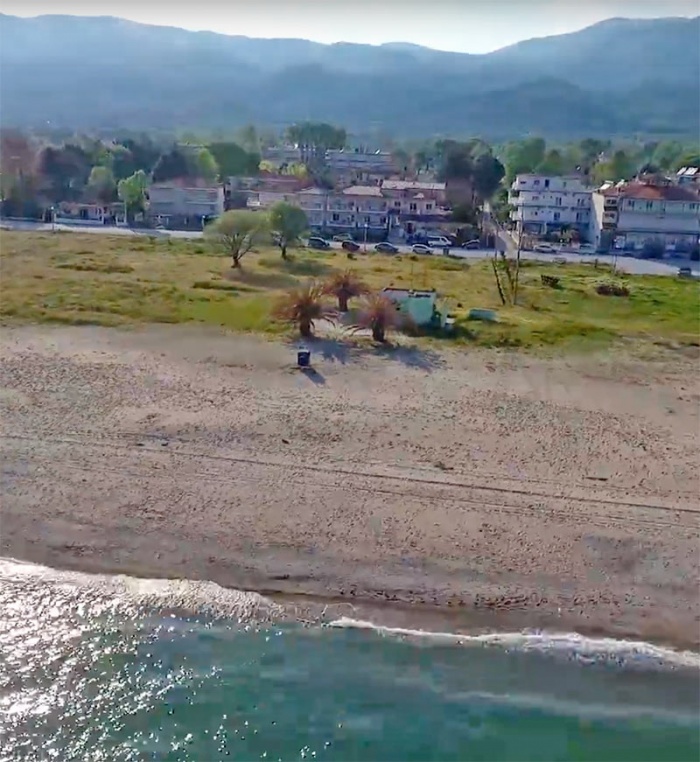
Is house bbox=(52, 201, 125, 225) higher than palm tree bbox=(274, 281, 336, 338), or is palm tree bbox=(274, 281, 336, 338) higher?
house bbox=(52, 201, 125, 225)

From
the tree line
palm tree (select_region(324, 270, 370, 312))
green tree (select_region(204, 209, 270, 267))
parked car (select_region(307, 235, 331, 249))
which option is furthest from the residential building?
palm tree (select_region(324, 270, 370, 312))

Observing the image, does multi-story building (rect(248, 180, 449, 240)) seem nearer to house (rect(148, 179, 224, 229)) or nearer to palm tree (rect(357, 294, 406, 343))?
house (rect(148, 179, 224, 229))

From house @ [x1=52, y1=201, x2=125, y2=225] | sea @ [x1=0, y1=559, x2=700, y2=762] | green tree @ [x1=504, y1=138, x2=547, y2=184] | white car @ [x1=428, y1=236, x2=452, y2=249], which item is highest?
green tree @ [x1=504, y1=138, x2=547, y2=184]

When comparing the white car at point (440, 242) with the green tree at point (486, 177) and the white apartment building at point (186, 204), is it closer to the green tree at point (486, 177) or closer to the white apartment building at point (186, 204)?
the white apartment building at point (186, 204)

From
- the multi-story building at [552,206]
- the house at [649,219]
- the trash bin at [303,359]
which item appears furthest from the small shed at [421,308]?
the multi-story building at [552,206]

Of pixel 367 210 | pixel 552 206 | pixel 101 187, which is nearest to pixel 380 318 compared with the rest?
pixel 367 210

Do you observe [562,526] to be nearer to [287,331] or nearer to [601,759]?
[601,759]

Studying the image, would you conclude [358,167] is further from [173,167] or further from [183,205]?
[183,205]
